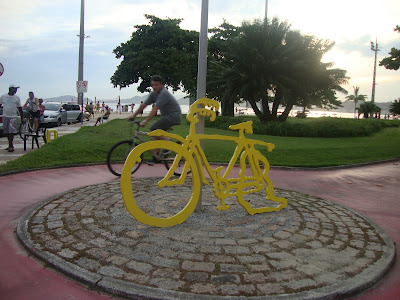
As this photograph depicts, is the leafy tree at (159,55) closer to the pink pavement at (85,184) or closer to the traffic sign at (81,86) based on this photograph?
the traffic sign at (81,86)

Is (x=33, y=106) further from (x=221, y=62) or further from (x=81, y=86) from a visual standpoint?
(x=221, y=62)

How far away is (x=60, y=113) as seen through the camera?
A: 74.4ft

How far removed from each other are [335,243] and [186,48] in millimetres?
34327

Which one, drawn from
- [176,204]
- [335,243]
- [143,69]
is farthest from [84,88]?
[335,243]

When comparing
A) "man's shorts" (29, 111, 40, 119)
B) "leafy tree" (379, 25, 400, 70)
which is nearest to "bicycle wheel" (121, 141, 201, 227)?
"man's shorts" (29, 111, 40, 119)

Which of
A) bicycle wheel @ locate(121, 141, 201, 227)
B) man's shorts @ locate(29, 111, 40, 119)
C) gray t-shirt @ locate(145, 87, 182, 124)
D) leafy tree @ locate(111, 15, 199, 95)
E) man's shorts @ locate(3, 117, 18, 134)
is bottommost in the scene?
bicycle wheel @ locate(121, 141, 201, 227)

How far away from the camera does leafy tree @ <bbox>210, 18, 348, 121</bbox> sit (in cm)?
2144

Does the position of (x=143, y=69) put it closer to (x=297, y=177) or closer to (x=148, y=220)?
(x=297, y=177)

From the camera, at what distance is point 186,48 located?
35938 mm

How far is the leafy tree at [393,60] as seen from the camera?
16.2 m

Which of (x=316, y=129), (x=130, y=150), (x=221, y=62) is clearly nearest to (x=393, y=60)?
(x=316, y=129)

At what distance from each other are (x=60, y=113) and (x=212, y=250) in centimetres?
2167

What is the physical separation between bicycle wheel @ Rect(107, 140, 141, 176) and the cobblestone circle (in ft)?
5.56

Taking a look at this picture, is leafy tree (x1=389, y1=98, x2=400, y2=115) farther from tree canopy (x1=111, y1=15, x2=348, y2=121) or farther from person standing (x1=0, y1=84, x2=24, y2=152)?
person standing (x1=0, y1=84, x2=24, y2=152)
